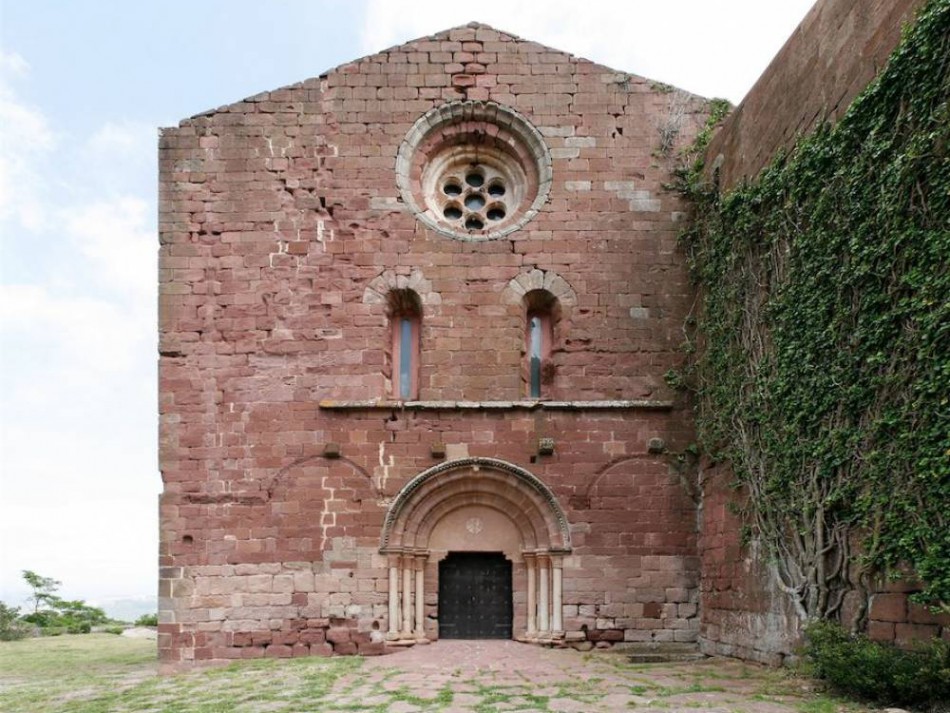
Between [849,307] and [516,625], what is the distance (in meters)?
6.08

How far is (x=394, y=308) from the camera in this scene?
39.4ft

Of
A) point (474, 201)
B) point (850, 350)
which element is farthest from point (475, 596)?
point (850, 350)

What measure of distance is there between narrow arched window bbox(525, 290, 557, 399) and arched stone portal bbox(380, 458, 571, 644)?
1.32 m

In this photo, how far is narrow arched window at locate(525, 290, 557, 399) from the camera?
38.9ft

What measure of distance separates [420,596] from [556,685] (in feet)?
12.1

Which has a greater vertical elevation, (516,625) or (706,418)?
(706,418)

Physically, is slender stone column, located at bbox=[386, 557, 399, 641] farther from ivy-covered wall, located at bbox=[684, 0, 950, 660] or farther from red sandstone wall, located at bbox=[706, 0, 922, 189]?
red sandstone wall, located at bbox=[706, 0, 922, 189]

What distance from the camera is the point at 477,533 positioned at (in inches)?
454

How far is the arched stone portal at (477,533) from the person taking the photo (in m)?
11.1

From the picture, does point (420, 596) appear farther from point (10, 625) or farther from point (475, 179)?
point (10, 625)

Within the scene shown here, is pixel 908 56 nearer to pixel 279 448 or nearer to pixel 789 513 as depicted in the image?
pixel 789 513

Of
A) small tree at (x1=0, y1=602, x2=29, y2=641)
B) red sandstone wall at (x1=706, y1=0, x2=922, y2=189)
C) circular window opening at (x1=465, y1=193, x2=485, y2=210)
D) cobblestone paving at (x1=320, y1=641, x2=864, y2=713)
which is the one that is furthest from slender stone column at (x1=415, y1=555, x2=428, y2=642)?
small tree at (x1=0, y1=602, x2=29, y2=641)

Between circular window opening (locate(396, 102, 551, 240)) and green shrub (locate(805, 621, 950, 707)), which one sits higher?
circular window opening (locate(396, 102, 551, 240))

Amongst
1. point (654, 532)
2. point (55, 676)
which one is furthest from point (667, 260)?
point (55, 676)
